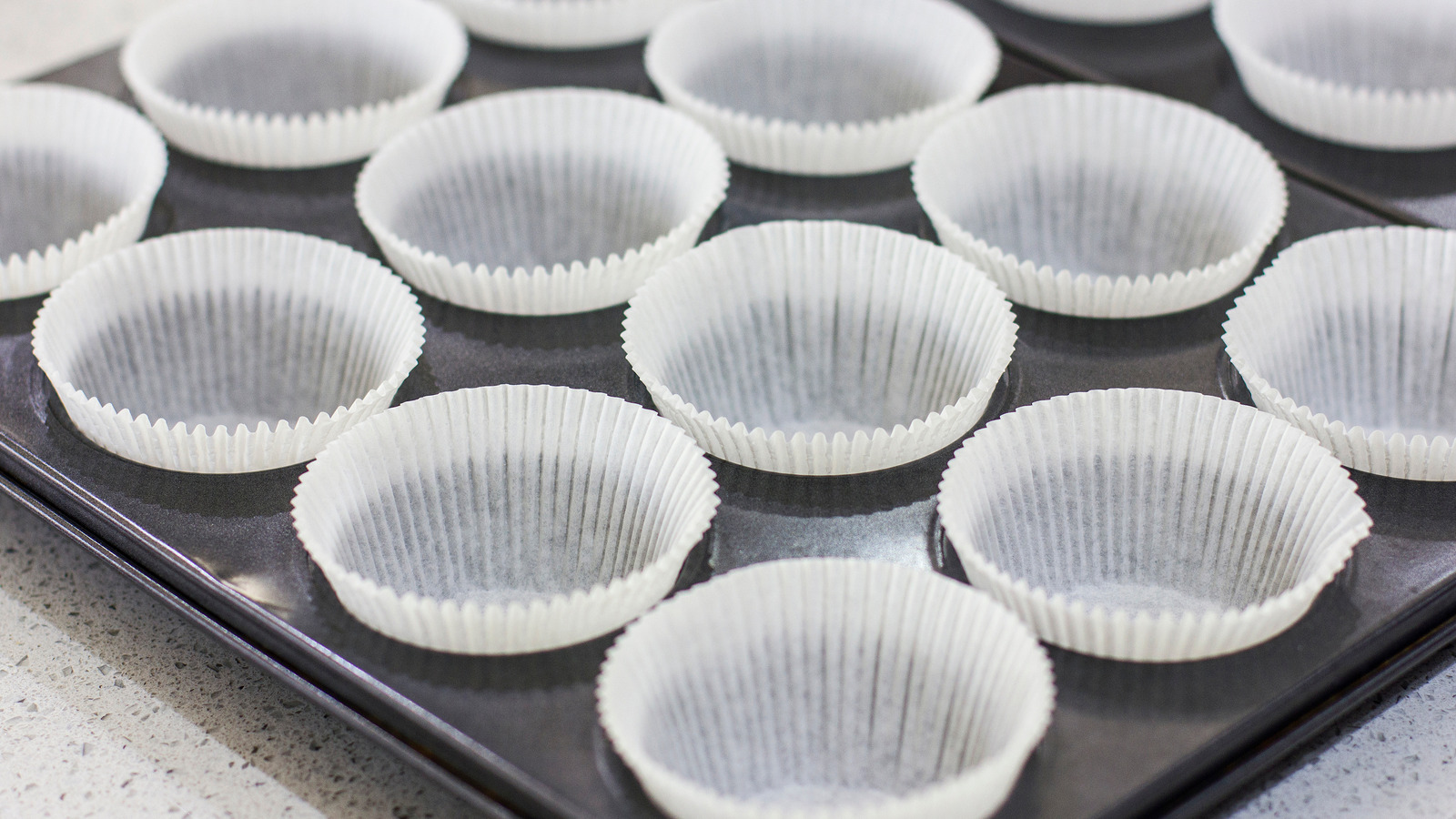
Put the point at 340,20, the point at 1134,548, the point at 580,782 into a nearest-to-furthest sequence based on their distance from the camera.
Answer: the point at 580,782 → the point at 1134,548 → the point at 340,20

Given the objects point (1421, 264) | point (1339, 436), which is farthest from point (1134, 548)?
point (1421, 264)

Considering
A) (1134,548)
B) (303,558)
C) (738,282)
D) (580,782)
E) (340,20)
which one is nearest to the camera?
(580,782)

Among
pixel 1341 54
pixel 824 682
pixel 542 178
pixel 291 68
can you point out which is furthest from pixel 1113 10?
pixel 824 682

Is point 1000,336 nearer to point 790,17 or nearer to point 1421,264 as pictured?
point 1421,264

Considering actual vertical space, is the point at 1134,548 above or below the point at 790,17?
below

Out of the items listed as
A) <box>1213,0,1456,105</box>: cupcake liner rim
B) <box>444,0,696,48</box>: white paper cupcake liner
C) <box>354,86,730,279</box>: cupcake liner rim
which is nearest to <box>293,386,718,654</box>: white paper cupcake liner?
<box>354,86,730,279</box>: cupcake liner rim

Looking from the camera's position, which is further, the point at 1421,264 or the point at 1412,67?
the point at 1412,67
